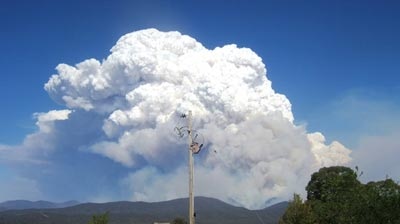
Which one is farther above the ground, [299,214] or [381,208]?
[299,214]

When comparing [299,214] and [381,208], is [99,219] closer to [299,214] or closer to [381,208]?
[299,214]

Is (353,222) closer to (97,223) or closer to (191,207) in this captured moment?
(191,207)

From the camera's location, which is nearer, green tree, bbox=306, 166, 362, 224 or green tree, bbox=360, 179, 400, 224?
green tree, bbox=360, 179, 400, 224

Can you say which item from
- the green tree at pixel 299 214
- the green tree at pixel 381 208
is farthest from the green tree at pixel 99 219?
the green tree at pixel 381 208

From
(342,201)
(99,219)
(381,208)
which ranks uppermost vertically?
(99,219)

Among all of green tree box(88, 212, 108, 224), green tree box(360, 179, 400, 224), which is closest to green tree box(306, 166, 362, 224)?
green tree box(360, 179, 400, 224)

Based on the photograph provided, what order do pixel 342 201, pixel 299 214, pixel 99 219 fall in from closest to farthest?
1. pixel 342 201
2. pixel 299 214
3. pixel 99 219

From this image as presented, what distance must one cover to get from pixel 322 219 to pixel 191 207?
1314 inches

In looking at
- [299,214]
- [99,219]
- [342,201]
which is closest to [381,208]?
[342,201]

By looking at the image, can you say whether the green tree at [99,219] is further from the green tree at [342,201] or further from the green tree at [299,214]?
the green tree at [342,201]

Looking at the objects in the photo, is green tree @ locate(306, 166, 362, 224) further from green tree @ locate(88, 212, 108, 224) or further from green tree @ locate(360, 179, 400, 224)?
green tree @ locate(88, 212, 108, 224)

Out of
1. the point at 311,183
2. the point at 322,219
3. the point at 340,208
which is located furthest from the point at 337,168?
the point at 340,208

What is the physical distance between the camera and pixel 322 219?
58.5m

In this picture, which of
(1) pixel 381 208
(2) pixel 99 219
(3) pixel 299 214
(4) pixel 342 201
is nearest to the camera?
(1) pixel 381 208
